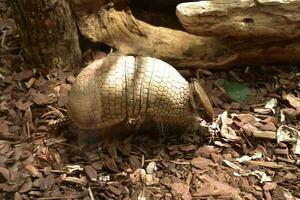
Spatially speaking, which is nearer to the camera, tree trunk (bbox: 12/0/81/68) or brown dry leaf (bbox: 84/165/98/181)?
brown dry leaf (bbox: 84/165/98/181)

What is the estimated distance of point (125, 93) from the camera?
11.6ft

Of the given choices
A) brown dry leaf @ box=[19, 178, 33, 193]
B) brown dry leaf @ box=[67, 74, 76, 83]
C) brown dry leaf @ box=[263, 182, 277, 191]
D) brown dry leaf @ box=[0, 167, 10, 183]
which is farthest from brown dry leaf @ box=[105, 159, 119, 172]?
brown dry leaf @ box=[263, 182, 277, 191]

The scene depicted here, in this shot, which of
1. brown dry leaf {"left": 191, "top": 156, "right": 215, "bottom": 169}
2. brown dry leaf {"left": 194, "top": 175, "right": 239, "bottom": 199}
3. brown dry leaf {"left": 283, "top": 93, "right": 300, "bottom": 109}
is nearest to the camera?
brown dry leaf {"left": 194, "top": 175, "right": 239, "bottom": 199}

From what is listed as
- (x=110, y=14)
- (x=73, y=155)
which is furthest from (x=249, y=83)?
(x=73, y=155)

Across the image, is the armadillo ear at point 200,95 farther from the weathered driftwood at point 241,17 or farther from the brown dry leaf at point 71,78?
the brown dry leaf at point 71,78

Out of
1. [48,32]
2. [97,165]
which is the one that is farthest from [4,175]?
[48,32]

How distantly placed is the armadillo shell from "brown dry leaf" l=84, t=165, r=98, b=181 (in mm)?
309

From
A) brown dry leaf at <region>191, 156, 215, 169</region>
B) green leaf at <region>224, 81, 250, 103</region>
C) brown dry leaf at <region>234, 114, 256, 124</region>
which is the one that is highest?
green leaf at <region>224, 81, 250, 103</region>

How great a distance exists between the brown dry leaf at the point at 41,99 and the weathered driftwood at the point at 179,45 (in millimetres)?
737

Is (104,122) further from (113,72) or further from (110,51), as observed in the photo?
(110,51)

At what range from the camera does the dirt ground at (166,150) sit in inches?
134

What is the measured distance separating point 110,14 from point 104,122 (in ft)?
4.33

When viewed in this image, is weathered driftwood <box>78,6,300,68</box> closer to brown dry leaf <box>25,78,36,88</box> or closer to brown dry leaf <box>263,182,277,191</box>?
brown dry leaf <box>25,78,36,88</box>

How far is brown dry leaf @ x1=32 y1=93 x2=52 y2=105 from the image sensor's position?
4.04 m
